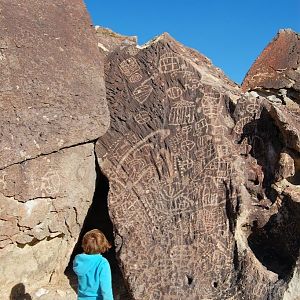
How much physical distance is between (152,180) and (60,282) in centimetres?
108

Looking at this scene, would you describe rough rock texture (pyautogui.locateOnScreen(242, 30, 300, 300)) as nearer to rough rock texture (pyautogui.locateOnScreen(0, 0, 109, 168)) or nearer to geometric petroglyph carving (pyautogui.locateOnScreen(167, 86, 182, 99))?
geometric petroglyph carving (pyautogui.locateOnScreen(167, 86, 182, 99))

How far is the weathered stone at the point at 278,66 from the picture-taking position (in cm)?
655

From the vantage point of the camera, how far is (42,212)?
395 cm

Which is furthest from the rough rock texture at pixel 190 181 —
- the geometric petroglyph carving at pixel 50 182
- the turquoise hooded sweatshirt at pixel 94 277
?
the turquoise hooded sweatshirt at pixel 94 277

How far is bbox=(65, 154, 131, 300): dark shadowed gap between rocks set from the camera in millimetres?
4438

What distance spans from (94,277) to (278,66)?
172 inches

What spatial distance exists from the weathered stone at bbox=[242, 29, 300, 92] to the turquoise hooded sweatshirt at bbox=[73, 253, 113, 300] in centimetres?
401

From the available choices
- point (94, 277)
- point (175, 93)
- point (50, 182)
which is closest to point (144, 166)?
point (175, 93)

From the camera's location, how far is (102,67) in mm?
4500

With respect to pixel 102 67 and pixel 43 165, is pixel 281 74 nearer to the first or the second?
pixel 102 67

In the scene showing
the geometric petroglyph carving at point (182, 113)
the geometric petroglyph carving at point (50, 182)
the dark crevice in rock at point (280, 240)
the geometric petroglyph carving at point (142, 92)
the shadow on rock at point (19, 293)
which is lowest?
the shadow on rock at point (19, 293)

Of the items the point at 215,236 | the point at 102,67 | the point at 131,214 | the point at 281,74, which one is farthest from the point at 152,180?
the point at 281,74

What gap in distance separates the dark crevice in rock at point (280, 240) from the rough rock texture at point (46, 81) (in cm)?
146

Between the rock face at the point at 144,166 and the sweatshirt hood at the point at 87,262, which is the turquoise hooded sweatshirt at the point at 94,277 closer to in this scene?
the sweatshirt hood at the point at 87,262
